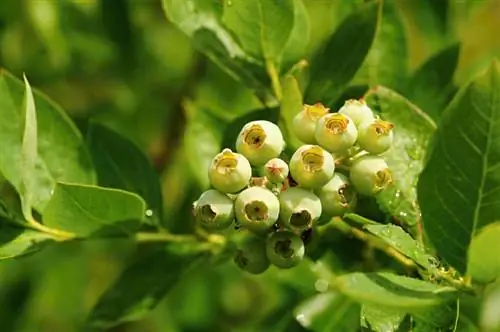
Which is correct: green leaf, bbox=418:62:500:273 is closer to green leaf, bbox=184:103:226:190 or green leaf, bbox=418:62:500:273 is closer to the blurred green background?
green leaf, bbox=184:103:226:190

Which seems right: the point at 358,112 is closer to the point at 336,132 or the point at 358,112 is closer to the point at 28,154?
the point at 336,132

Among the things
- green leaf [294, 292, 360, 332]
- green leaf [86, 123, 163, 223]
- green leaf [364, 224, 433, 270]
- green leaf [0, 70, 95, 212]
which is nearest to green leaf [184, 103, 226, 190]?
green leaf [86, 123, 163, 223]

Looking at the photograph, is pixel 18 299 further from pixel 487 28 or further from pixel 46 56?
pixel 487 28

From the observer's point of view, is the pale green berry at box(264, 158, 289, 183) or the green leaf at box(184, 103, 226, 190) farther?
the green leaf at box(184, 103, 226, 190)

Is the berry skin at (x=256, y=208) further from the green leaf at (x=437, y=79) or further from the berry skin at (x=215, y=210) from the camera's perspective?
the green leaf at (x=437, y=79)

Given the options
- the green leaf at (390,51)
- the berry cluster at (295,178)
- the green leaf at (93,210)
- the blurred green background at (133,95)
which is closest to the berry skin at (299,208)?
the berry cluster at (295,178)

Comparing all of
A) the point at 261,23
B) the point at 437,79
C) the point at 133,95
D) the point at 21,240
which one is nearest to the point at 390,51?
the point at 437,79

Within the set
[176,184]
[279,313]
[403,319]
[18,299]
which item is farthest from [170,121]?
[403,319]
